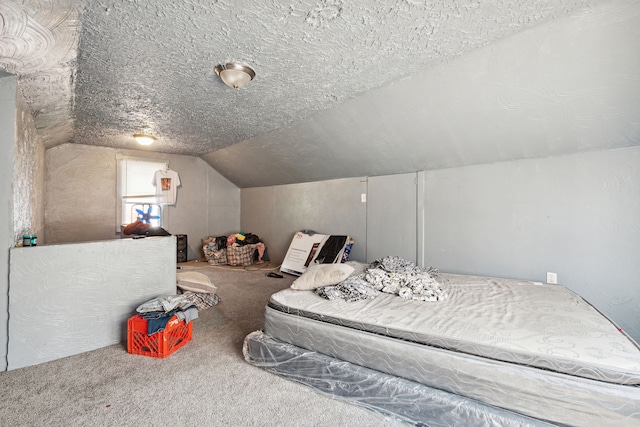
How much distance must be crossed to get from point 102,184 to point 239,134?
9.44ft

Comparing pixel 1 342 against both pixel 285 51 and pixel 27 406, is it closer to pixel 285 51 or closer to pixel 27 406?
pixel 27 406

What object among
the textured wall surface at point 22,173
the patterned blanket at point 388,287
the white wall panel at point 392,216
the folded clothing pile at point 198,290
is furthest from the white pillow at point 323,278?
the textured wall surface at point 22,173

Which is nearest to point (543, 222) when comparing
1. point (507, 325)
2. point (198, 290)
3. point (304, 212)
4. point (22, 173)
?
point (507, 325)

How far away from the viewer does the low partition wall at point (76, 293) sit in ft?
6.35

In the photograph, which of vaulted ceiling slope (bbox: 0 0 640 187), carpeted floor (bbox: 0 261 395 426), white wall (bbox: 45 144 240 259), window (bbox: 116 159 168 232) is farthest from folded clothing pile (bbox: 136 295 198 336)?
window (bbox: 116 159 168 232)

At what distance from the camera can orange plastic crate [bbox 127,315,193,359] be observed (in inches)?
81.5

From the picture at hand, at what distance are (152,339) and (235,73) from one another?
2128 millimetres

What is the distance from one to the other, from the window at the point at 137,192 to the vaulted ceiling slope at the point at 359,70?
5.10ft

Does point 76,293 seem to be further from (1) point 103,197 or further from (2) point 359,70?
(1) point 103,197

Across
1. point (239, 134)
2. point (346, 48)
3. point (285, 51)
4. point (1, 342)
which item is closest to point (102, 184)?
point (239, 134)

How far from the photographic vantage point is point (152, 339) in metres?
2.09

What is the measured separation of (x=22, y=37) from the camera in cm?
152

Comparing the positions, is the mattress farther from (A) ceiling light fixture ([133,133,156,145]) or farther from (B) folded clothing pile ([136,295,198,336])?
(A) ceiling light fixture ([133,133,156,145])

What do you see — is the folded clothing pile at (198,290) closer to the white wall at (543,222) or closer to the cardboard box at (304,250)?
the cardboard box at (304,250)
